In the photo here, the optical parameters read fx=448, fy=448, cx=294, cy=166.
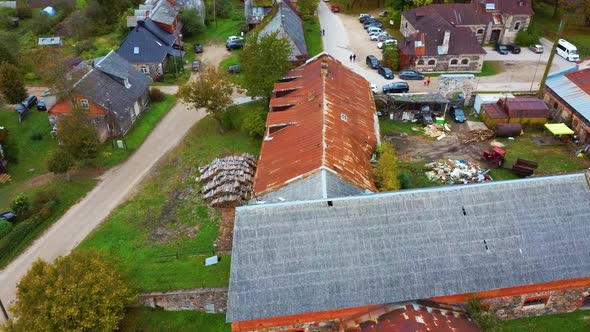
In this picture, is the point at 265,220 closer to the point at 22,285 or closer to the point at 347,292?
the point at 347,292

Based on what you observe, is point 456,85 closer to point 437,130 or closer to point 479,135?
point 437,130

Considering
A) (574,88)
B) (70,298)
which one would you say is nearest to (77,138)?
(70,298)

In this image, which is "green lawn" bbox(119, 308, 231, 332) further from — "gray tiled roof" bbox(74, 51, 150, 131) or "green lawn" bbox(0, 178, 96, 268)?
"gray tiled roof" bbox(74, 51, 150, 131)

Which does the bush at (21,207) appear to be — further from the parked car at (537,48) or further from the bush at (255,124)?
the parked car at (537,48)

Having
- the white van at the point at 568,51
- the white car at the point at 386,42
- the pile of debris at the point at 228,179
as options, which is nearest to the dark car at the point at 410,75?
the white car at the point at 386,42

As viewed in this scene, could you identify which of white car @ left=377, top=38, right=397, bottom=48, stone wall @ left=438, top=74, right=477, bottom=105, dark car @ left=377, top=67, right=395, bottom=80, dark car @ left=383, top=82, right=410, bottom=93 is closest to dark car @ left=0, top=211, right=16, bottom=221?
dark car @ left=383, top=82, right=410, bottom=93
